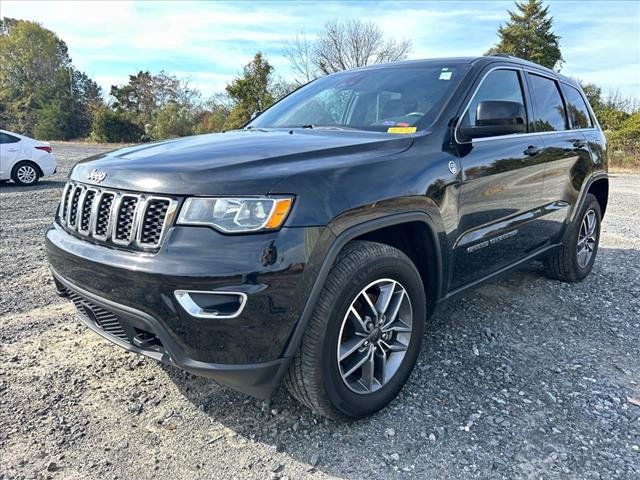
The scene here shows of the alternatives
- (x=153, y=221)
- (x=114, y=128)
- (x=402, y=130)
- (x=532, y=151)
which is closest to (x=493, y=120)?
(x=402, y=130)

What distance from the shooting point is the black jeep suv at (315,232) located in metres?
1.94

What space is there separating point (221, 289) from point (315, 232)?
17.4 inches

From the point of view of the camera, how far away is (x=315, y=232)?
202 centimetres

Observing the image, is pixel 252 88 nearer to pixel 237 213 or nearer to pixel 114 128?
pixel 114 128

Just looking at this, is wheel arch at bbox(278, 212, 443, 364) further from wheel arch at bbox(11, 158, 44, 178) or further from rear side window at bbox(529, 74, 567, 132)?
wheel arch at bbox(11, 158, 44, 178)

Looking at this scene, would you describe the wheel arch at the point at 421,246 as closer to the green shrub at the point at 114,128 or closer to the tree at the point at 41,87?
the green shrub at the point at 114,128

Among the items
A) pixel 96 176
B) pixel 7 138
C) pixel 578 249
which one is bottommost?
pixel 578 249

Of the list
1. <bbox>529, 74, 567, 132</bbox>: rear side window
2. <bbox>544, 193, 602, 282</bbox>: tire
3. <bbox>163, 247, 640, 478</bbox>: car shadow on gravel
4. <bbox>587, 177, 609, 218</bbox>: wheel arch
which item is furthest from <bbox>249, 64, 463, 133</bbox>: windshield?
<bbox>587, 177, 609, 218</bbox>: wheel arch

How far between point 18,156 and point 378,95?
34.2 feet

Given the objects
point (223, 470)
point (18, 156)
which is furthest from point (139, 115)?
point (223, 470)

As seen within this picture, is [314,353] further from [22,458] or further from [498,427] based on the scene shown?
[22,458]

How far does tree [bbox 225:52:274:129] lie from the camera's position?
2630cm

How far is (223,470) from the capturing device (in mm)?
2141

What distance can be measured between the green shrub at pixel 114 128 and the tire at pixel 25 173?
26931 millimetres
